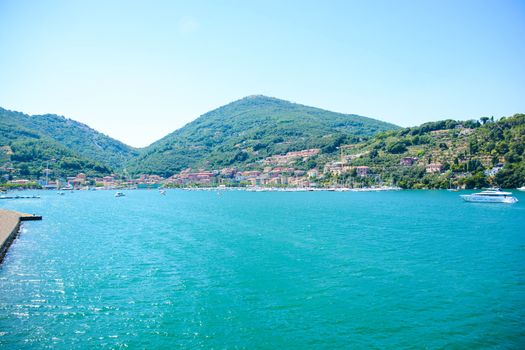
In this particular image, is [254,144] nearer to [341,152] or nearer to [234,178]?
[234,178]

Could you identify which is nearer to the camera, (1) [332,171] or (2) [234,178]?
(1) [332,171]

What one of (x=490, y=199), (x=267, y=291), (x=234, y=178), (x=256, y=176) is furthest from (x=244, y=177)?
(x=267, y=291)

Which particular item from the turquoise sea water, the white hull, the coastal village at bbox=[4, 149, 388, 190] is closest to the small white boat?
the white hull

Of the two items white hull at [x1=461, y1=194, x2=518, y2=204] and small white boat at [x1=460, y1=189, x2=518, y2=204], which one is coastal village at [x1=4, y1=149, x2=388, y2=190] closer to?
white hull at [x1=461, y1=194, x2=518, y2=204]

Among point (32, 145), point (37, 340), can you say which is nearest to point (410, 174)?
point (37, 340)

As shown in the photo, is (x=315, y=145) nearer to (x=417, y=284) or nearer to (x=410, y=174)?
(x=410, y=174)

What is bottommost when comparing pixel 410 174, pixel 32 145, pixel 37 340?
pixel 37 340
